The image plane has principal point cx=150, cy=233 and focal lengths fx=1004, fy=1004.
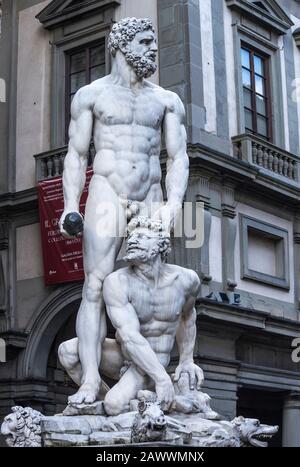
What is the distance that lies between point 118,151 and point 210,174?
32.5 feet

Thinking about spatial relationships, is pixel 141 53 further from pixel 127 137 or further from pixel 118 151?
pixel 118 151

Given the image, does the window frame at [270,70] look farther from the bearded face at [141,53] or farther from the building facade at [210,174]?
the bearded face at [141,53]

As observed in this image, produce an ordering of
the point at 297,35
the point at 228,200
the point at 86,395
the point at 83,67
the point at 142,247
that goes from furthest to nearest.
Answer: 1. the point at 297,35
2. the point at 83,67
3. the point at 228,200
4. the point at 142,247
5. the point at 86,395

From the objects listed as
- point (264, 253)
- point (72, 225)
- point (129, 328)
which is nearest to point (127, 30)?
point (72, 225)

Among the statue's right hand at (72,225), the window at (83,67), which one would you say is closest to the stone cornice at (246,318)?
the window at (83,67)

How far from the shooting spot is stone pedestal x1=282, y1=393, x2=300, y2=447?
1850cm

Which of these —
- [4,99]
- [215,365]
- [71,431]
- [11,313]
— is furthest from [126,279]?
[4,99]

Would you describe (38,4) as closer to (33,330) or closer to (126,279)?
(33,330)

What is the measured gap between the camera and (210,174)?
17594 mm

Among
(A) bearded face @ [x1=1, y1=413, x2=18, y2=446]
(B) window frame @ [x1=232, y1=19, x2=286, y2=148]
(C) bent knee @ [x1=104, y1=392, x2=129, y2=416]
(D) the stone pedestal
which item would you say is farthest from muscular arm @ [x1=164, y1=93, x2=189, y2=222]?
(D) the stone pedestal

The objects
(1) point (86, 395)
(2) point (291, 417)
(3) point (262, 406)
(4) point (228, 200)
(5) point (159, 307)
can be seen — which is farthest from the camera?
(3) point (262, 406)

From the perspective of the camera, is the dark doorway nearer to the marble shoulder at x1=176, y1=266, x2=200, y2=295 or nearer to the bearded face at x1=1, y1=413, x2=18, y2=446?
the marble shoulder at x1=176, y1=266, x2=200, y2=295

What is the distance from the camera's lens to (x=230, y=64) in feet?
62.9

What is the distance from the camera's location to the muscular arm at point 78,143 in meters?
7.86
